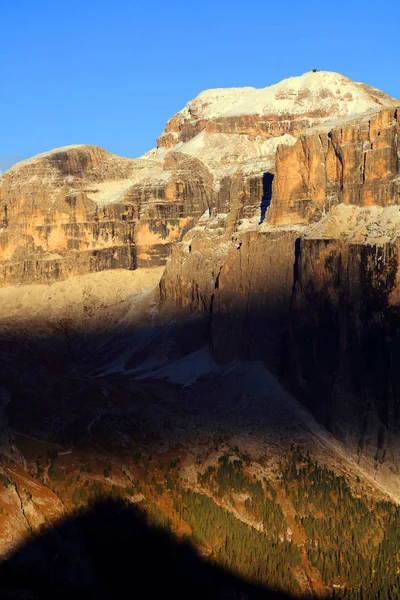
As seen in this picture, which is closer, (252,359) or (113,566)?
(113,566)

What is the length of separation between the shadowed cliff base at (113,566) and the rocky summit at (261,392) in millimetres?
764

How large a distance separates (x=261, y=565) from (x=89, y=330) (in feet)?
248

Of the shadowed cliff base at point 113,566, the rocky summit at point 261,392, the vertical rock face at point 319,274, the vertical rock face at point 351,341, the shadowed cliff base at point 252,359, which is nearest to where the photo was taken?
the shadowed cliff base at point 113,566

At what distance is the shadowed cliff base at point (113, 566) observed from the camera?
108312 millimetres

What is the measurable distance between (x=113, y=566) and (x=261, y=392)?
34.0 metres

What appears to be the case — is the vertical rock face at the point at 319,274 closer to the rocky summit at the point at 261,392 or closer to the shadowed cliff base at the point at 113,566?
the rocky summit at the point at 261,392

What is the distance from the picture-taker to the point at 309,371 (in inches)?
5527

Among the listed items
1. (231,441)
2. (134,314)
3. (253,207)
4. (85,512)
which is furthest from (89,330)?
(85,512)

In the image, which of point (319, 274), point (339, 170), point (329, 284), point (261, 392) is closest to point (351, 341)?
point (329, 284)

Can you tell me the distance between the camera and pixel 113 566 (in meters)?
113

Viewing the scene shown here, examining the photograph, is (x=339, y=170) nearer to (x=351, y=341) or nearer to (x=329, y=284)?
(x=329, y=284)

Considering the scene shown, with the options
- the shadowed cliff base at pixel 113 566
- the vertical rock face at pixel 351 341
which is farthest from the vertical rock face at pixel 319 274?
the shadowed cliff base at pixel 113 566

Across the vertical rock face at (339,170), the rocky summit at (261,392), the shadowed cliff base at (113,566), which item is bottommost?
the shadowed cliff base at (113,566)

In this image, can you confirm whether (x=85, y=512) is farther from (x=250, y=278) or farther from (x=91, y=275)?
(x=91, y=275)
